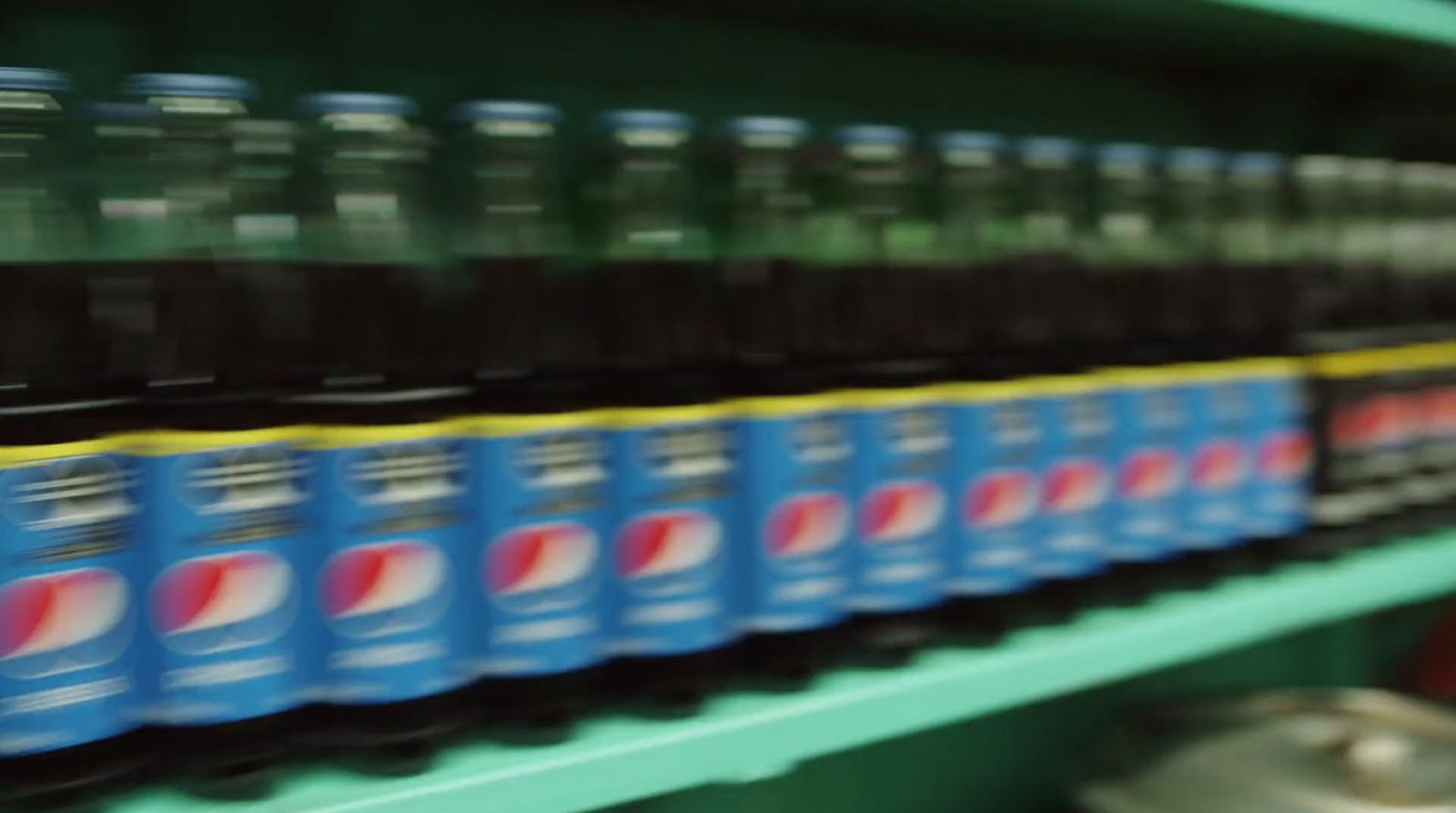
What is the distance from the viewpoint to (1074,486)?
938 mm

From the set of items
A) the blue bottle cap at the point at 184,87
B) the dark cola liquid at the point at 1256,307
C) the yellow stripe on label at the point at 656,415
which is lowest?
the yellow stripe on label at the point at 656,415

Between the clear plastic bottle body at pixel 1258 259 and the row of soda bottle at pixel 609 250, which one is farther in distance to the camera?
the clear plastic bottle body at pixel 1258 259

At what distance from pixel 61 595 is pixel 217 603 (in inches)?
2.6

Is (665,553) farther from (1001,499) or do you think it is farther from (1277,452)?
(1277,452)

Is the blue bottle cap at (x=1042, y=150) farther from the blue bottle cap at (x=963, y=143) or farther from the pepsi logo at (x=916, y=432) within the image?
the pepsi logo at (x=916, y=432)

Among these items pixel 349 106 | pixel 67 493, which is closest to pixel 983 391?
pixel 349 106

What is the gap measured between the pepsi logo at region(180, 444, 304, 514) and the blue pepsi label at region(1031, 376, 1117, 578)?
20.8 inches

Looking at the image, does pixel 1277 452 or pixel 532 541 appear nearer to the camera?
pixel 532 541

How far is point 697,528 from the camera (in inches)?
28.9

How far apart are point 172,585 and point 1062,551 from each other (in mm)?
620

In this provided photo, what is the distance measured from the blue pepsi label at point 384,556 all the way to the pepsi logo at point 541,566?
1.1 inches

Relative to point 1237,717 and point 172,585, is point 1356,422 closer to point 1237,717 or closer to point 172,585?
point 1237,717

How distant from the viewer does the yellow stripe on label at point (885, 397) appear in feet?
2.62

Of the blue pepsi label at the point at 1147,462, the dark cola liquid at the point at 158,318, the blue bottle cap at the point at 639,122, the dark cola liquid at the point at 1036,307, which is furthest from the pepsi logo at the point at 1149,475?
the dark cola liquid at the point at 158,318
